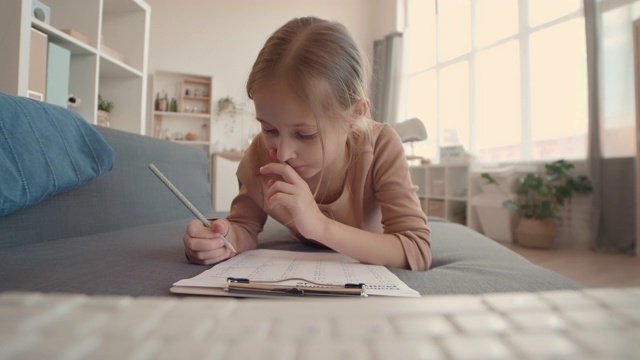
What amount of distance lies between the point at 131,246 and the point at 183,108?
12.5 feet

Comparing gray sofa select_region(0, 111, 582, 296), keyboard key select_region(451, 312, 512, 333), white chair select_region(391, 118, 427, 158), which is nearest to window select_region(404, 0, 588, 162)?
white chair select_region(391, 118, 427, 158)

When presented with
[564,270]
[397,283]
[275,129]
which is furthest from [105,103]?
[564,270]

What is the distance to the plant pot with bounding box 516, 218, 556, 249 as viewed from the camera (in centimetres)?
250

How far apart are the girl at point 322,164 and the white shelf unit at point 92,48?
1.27 metres

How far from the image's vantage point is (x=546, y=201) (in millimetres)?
2535

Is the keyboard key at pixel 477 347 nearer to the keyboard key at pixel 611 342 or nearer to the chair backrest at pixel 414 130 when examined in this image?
the keyboard key at pixel 611 342

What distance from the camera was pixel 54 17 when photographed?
2086 mm

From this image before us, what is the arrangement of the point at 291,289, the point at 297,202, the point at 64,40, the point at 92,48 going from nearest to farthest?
the point at 291,289 < the point at 297,202 < the point at 64,40 < the point at 92,48

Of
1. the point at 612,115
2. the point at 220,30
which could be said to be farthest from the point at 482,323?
the point at 220,30

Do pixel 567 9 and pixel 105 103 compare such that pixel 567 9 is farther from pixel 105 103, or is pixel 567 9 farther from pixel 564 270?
pixel 105 103

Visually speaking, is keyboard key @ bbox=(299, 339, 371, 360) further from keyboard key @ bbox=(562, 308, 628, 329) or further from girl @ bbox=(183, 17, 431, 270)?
girl @ bbox=(183, 17, 431, 270)

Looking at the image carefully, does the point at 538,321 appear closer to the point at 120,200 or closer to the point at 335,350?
the point at 335,350

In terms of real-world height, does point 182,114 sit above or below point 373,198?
above

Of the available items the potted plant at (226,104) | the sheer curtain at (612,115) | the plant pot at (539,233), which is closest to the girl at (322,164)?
the plant pot at (539,233)
